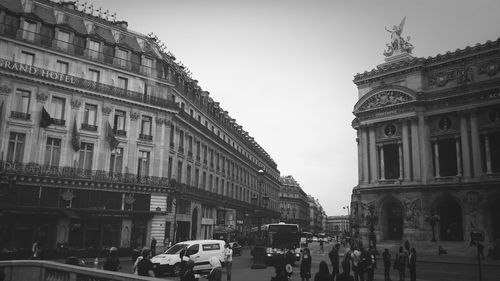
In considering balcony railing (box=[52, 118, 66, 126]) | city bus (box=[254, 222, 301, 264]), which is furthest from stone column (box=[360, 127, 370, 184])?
balcony railing (box=[52, 118, 66, 126])

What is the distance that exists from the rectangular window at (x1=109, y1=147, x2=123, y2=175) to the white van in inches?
629

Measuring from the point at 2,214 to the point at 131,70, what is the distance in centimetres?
1668

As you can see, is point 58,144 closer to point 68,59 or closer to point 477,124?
point 68,59

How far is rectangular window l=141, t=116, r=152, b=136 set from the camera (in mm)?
38094

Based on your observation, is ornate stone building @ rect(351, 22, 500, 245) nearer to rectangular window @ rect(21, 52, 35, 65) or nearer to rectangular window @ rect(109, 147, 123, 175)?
rectangular window @ rect(109, 147, 123, 175)

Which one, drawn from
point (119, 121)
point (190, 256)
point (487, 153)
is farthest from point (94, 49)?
point (487, 153)

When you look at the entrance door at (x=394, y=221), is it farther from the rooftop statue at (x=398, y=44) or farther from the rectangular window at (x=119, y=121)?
the rectangular window at (x=119, y=121)

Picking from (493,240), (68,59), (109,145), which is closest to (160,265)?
(109,145)

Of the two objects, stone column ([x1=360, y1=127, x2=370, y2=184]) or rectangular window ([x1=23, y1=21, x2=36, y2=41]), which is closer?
rectangular window ([x1=23, y1=21, x2=36, y2=41])

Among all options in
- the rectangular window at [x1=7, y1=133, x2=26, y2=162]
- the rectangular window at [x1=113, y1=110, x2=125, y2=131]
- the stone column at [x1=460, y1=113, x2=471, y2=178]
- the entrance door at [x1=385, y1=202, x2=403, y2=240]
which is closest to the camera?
the rectangular window at [x1=7, y1=133, x2=26, y2=162]

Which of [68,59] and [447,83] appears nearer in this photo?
[68,59]

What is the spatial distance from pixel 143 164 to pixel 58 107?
8.94 meters

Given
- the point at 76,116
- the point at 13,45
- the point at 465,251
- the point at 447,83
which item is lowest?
the point at 465,251

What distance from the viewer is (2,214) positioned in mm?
27953
